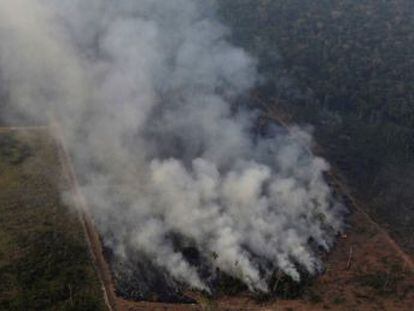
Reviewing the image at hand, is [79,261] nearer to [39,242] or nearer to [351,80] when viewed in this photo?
[39,242]

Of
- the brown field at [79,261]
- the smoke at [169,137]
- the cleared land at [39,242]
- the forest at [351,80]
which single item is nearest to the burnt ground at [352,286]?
the brown field at [79,261]

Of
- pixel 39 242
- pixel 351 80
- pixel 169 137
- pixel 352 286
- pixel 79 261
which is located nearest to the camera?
pixel 79 261

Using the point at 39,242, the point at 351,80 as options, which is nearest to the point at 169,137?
the point at 39,242

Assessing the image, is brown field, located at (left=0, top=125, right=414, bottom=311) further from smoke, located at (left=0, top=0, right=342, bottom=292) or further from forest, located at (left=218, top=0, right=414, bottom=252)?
forest, located at (left=218, top=0, right=414, bottom=252)

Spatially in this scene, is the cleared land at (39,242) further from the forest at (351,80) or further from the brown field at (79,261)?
the forest at (351,80)

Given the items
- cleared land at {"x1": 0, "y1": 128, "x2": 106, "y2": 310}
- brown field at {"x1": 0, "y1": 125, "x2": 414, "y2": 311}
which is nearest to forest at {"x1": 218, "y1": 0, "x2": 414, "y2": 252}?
brown field at {"x1": 0, "y1": 125, "x2": 414, "y2": 311}
